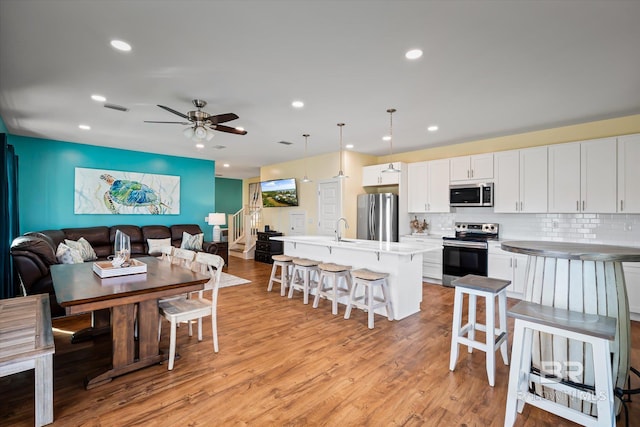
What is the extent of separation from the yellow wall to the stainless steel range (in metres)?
1.41

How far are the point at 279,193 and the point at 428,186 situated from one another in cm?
365

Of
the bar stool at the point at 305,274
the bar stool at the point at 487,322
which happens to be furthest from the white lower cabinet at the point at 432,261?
the bar stool at the point at 487,322

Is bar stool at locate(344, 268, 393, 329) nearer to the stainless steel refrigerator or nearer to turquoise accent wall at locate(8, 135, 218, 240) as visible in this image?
the stainless steel refrigerator

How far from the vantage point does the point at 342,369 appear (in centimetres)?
255

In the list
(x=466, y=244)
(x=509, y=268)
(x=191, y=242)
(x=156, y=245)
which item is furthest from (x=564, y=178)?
(x=156, y=245)

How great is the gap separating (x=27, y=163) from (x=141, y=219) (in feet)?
6.89

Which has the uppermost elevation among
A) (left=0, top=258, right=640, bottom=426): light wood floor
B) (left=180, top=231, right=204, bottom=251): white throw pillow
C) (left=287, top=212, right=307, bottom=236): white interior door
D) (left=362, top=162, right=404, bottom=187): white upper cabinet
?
(left=362, top=162, right=404, bottom=187): white upper cabinet

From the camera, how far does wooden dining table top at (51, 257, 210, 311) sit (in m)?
2.09

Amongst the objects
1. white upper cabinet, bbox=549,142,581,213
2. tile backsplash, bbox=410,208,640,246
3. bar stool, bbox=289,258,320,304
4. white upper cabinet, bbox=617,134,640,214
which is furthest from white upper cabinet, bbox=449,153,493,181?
bar stool, bbox=289,258,320,304

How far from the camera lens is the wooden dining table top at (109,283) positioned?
209cm

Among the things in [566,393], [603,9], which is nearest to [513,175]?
[603,9]

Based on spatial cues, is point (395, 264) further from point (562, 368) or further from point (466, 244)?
point (466, 244)

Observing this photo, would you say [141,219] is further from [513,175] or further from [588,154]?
[588,154]

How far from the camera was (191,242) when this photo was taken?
21.8 ft
